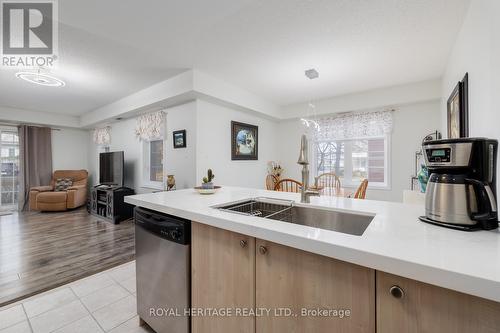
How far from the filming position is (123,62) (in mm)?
2764

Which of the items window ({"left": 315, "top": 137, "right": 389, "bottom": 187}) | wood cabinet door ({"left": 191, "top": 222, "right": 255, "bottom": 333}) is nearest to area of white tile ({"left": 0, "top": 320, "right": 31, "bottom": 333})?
wood cabinet door ({"left": 191, "top": 222, "right": 255, "bottom": 333})

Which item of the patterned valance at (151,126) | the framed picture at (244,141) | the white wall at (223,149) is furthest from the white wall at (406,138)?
the patterned valance at (151,126)

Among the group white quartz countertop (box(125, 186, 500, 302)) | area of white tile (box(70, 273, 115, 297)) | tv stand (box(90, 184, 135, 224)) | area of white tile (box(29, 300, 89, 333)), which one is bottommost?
area of white tile (box(29, 300, 89, 333))

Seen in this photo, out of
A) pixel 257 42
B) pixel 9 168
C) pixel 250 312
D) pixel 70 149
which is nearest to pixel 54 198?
pixel 9 168

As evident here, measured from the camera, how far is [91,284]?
2074mm

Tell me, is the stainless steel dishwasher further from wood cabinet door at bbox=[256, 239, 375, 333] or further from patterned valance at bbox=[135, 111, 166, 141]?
patterned valance at bbox=[135, 111, 166, 141]

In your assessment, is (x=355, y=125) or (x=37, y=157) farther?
(x=37, y=157)

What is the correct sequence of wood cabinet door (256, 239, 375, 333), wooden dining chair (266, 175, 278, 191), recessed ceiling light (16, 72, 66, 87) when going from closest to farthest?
wood cabinet door (256, 239, 375, 333) → recessed ceiling light (16, 72, 66, 87) → wooden dining chair (266, 175, 278, 191)

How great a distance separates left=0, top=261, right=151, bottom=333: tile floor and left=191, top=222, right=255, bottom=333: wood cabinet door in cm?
78

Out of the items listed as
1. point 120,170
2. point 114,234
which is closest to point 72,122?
point 120,170

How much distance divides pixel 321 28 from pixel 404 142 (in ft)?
8.90

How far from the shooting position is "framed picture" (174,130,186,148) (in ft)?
11.6

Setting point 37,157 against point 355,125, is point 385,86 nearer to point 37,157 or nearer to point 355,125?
point 355,125

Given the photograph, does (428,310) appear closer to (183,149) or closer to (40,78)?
(183,149)
